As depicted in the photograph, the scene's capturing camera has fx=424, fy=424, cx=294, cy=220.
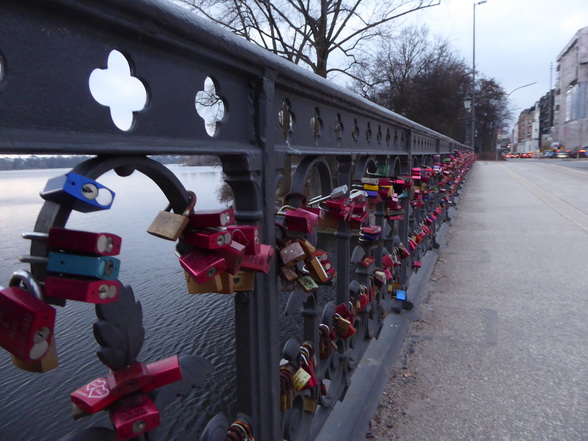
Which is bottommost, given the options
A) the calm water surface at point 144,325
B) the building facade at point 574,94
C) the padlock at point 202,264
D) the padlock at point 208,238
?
the calm water surface at point 144,325

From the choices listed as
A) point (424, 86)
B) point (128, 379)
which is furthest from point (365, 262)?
point (424, 86)

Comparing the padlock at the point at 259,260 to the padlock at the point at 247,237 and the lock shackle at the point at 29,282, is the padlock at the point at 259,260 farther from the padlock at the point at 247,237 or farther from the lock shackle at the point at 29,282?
the lock shackle at the point at 29,282

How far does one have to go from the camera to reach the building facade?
60.8 metres

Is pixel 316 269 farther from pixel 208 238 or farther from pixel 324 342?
pixel 208 238

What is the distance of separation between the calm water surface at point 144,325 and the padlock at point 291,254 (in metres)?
1.04

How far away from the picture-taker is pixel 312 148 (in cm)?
165

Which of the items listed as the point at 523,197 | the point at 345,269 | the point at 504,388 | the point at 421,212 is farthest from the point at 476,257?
the point at 523,197

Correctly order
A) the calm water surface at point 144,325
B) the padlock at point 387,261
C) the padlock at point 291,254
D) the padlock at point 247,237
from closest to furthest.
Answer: the padlock at point 247,237 < the padlock at point 291,254 < the calm water surface at point 144,325 < the padlock at point 387,261

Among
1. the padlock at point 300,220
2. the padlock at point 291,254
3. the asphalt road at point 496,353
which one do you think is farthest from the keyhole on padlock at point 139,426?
the asphalt road at point 496,353

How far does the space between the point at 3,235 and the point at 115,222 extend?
102 cm

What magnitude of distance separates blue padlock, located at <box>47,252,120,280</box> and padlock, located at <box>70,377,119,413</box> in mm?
259

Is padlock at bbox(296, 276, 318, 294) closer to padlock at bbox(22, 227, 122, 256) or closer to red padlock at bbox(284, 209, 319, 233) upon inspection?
red padlock at bbox(284, 209, 319, 233)

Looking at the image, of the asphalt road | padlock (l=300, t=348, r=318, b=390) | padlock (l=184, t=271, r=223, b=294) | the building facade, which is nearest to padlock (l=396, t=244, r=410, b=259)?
the asphalt road

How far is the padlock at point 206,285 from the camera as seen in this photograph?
103cm
